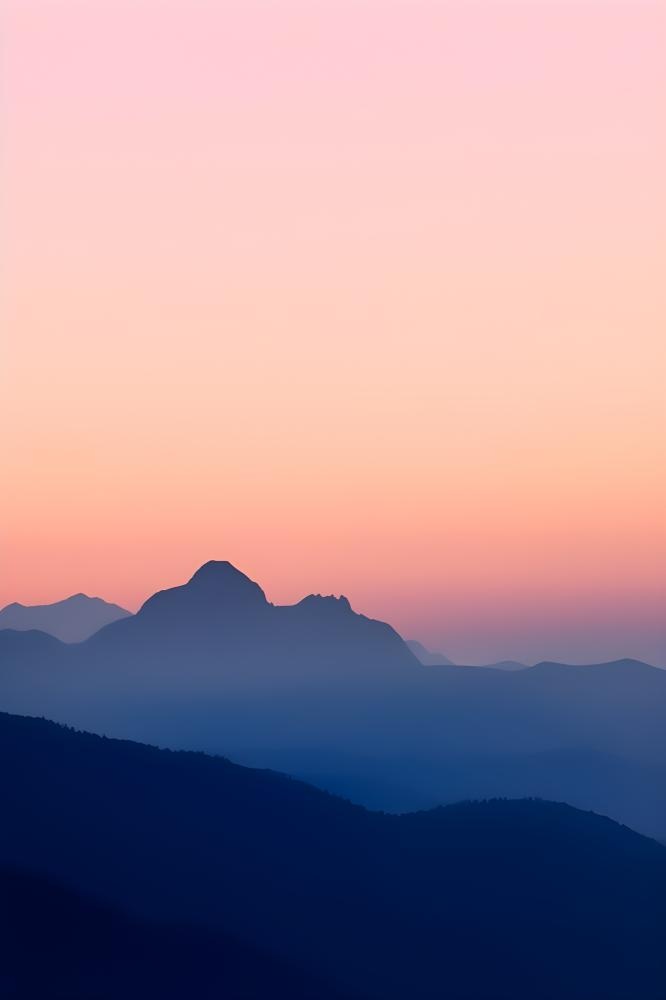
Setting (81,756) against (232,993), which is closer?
(232,993)

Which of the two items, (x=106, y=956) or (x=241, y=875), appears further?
(x=241, y=875)

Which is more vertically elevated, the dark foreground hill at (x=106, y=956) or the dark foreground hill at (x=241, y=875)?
the dark foreground hill at (x=241, y=875)

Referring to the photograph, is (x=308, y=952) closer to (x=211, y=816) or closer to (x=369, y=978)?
(x=369, y=978)

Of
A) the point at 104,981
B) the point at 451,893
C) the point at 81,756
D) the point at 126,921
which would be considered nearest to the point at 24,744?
the point at 81,756

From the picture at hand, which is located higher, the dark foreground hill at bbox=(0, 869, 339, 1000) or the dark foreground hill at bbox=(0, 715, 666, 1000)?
the dark foreground hill at bbox=(0, 715, 666, 1000)

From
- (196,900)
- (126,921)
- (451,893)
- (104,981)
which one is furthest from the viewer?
(451,893)

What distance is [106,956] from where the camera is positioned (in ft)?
453

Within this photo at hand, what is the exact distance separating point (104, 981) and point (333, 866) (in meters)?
63.1

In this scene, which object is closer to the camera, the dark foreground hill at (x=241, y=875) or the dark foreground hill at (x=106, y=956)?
the dark foreground hill at (x=106, y=956)

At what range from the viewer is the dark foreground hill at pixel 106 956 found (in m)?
131

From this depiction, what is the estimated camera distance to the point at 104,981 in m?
134

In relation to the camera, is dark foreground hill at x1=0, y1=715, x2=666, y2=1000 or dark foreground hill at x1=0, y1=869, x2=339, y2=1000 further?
dark foreground hill at x1=0, y1=715, x2=666, y2=1000

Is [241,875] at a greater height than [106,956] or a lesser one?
greater

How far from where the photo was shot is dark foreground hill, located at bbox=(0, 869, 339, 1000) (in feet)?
430
